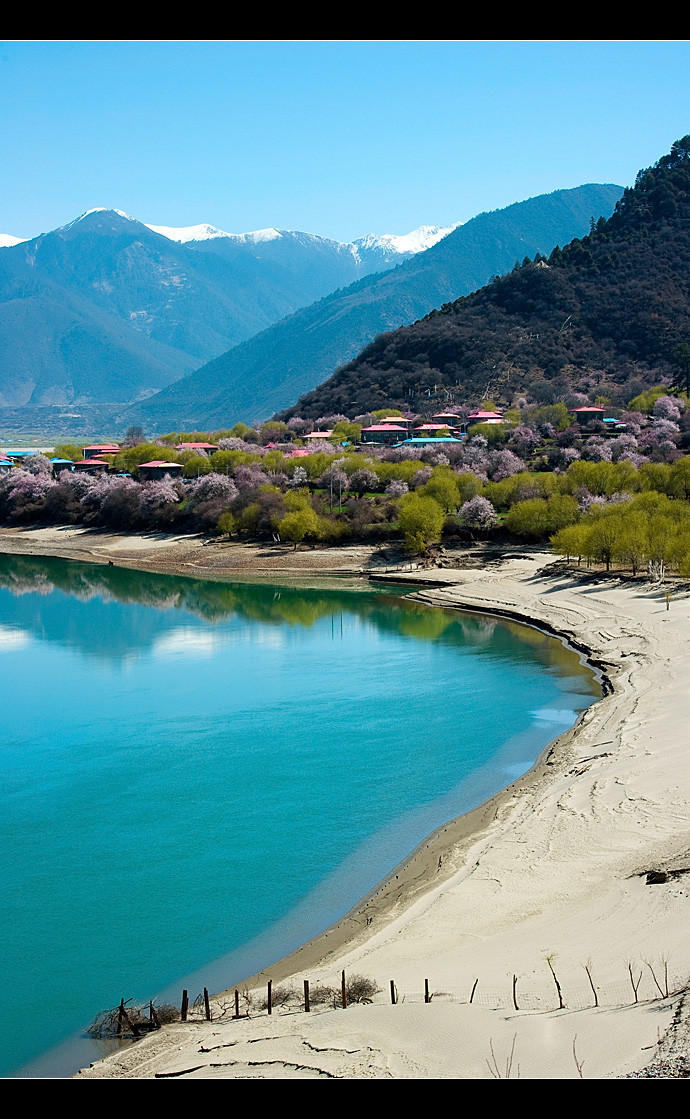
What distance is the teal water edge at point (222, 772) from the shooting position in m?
11.7

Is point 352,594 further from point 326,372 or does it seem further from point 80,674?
point 326,372

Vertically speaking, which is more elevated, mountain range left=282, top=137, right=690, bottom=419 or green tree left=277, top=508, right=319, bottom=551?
mountain range left=282, top=137, right=690, bottom=419

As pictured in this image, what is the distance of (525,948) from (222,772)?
30.3 feet

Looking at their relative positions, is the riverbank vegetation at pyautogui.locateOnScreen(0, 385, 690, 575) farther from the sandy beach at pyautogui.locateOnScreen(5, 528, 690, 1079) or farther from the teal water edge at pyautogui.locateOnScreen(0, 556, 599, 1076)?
the sandy beach at pyautogui.locateOnScreen(5, 528, 690, 1079)

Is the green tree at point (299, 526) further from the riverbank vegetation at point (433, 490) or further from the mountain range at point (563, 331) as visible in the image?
the mountain range at point (563, 331)

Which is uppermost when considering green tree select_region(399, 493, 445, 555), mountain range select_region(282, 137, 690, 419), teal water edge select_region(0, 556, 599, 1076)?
mountain range select_region(282, 137, 690, 419)

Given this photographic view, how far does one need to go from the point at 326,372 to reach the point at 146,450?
122205mm

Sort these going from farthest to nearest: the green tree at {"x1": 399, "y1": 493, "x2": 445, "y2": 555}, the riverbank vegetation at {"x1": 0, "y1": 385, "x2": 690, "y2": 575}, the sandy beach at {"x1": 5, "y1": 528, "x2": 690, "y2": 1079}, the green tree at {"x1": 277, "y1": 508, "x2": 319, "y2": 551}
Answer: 1. the green tree at {"x1": 277, "y1": 508, "x2": 319, "y2": 551}
2. the green tree at {"x1": 399, "y1": 493, "x2": 445, "y2": 555}
3. the riverbank vegetation at {"x1": 0, "y1": 385, "x2": 690, "y2": 575}
4. the sandy beach at {"x1": 5, "y1": 528, "x2": 690, "y2": 1079}

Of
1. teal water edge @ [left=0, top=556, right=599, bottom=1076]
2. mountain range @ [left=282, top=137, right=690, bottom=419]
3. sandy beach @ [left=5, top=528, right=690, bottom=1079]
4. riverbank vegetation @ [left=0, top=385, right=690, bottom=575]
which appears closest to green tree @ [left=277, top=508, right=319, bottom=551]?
riverbank vegetation @ [left=0, top=385, right=690, bottom=575]

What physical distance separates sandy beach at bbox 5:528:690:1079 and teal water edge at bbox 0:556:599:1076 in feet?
3.29

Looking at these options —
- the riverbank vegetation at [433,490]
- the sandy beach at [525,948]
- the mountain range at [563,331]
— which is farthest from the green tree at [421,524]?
the mountain range at [563,331]

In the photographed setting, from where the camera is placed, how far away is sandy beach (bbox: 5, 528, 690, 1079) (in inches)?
273

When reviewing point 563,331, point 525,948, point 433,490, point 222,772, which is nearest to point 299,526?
point 433,490

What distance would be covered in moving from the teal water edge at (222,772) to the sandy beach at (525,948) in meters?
1.00
